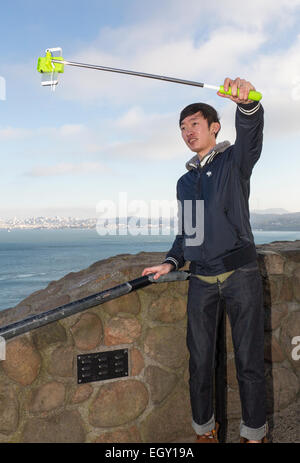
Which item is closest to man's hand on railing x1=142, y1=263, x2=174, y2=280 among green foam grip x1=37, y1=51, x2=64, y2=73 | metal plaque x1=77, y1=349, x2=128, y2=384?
metal plaque x1=77, y1=349, x2=128, y2=384

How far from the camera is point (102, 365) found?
2.39 meters

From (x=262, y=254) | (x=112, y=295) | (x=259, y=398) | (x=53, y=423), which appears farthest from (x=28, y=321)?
(x=262, y=254)

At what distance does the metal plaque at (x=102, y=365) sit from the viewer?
2.33m

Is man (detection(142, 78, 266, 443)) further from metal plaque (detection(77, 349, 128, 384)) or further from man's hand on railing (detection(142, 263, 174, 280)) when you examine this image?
metal plaque (detection(77, 349, 128, 384))

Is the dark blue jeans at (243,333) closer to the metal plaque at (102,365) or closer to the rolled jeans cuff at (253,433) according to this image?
the rolled jeans cuff at (253,433)

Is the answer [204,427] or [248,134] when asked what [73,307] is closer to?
[204,427]

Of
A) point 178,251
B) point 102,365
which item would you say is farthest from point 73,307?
point 178,251

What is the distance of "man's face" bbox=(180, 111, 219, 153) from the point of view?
2.24 metres

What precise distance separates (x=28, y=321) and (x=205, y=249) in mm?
1068

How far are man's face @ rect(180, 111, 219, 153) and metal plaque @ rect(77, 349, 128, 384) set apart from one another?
140 cm

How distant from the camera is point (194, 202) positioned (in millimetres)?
2223

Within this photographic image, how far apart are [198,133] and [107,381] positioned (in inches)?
66.2

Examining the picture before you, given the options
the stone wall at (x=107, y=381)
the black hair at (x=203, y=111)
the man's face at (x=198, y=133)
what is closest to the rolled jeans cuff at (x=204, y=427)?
the stone wall at (x=107, y=381)

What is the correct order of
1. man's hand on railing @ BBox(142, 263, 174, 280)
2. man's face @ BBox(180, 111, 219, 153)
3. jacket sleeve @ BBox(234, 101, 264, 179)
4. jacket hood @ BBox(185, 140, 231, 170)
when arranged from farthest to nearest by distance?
man's hand on railing @ BBox(142, 263, 174, 280)
man's face @ BBox(180, 111, 219, 153)
jacket hood @ BBox(185, 140, 231, 170)
jacket sleeve @ BBox(234, 101, 264, 179)
